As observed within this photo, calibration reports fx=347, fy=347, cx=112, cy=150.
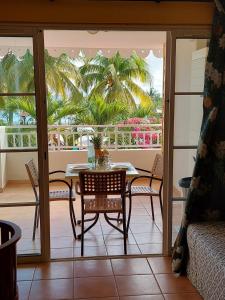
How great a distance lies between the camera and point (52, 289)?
265 centimetres

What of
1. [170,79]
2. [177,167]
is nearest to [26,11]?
[170,79]

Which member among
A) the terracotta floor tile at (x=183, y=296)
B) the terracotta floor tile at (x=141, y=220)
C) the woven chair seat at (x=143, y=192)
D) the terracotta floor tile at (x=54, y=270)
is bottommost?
the terracotta floor tile at (x=183, y=296)

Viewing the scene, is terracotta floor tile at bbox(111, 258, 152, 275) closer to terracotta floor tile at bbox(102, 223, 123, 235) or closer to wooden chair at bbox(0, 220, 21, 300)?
terracotta floor tile at bbox(102, 223, 123, 235)

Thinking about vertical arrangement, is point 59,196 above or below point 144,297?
above

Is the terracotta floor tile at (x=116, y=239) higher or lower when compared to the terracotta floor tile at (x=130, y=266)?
higher

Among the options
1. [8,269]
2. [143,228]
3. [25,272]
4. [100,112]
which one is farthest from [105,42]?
[8,269]

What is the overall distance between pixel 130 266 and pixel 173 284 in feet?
1.42

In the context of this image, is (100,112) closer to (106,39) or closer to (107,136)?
(107,136)

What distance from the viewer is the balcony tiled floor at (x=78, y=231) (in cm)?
309

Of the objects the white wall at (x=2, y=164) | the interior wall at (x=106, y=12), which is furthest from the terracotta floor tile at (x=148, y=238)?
the interior wall at (x=106, y=12)

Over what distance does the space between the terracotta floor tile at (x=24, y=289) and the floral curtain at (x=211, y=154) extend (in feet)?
3.91

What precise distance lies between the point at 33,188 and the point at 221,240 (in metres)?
1.63

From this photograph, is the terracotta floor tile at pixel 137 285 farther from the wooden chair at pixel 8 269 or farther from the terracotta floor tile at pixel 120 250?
the wooden chair at pixel 8 269

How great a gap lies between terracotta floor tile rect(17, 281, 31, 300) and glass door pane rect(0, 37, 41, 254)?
0.41 m
